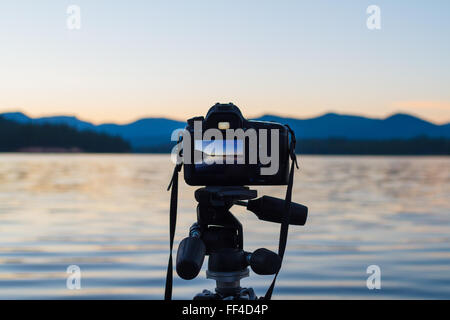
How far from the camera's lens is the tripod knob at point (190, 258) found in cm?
306

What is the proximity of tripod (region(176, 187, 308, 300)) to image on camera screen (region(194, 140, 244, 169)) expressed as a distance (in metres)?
0.17

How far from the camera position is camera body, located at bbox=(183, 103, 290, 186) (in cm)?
309

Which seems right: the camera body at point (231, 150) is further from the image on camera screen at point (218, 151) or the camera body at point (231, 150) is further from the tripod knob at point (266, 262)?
the tripod knob at point (266, 262)

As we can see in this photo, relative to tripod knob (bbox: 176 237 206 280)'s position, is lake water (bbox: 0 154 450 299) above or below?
below

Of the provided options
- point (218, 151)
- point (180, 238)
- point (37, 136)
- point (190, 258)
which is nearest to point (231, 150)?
point (218, 151)

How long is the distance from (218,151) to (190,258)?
56 centimetres

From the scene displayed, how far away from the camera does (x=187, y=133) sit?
310cm

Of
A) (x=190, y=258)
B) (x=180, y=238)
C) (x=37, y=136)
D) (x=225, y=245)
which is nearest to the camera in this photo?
(x=190, y=258)

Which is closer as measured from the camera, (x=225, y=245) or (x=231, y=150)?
(x=231, y=150)

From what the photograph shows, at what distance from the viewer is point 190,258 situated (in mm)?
3080

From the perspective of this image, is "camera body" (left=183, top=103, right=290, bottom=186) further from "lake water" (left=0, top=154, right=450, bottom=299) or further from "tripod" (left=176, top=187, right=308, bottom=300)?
"lake water" (left=0, top=154, right=450, bottom=299)

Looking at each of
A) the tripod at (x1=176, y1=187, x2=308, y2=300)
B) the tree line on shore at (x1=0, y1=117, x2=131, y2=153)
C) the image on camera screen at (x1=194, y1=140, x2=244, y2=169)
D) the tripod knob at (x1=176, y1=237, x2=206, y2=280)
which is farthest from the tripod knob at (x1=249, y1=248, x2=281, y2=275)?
the tree line on shore at (x1=0, y1=117, x2=131, y2=153)

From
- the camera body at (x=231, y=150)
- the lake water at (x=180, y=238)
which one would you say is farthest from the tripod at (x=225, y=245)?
the lake water at (x=180, y=238)

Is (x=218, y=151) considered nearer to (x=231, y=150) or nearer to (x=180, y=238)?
(x=231, y=150)
